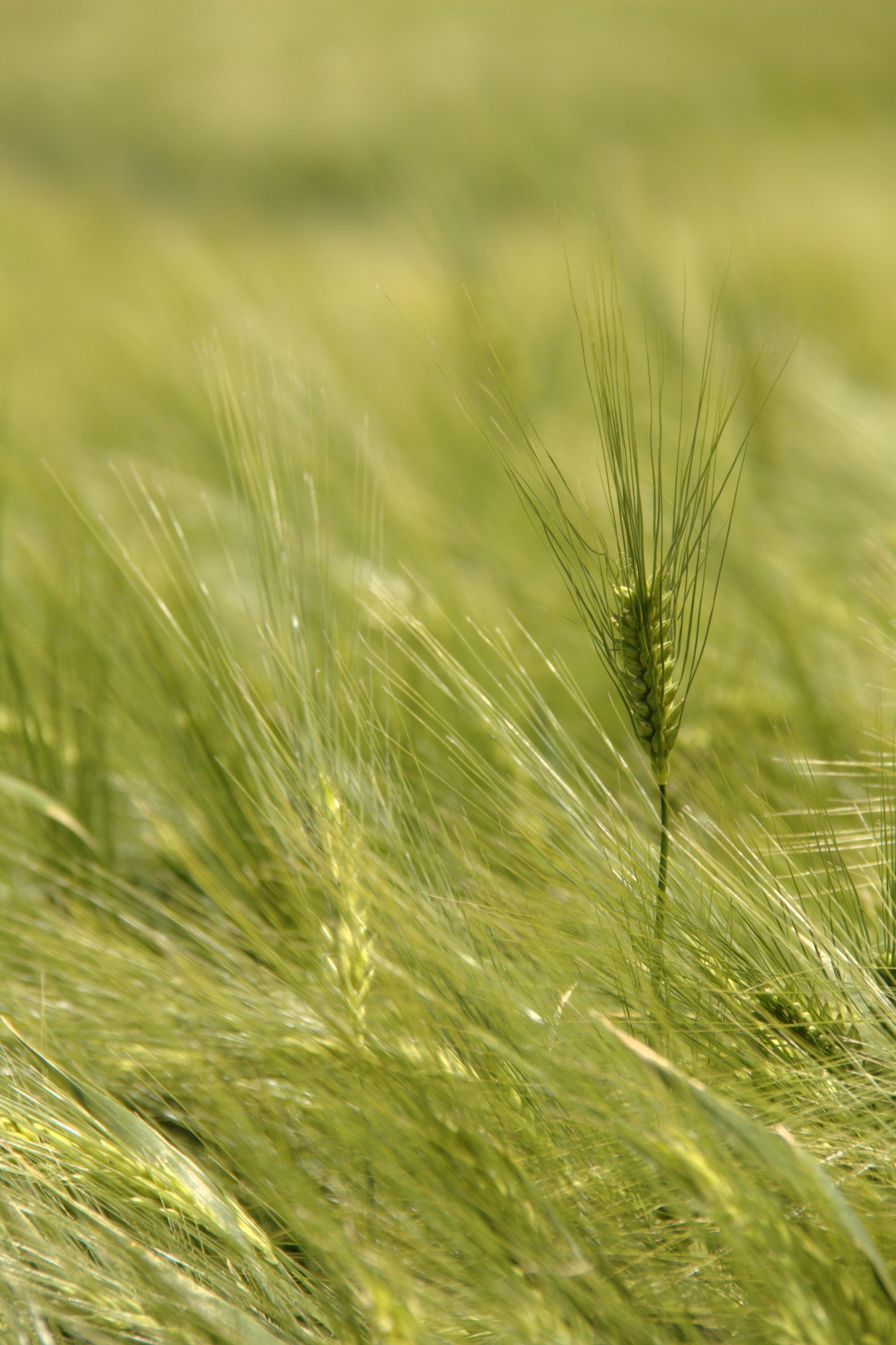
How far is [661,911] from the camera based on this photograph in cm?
32

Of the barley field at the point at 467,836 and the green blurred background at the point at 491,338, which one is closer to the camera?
the barley field at the point at 467,836

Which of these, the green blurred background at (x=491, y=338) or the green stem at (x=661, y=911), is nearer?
the green stem at (x=661, y=911)

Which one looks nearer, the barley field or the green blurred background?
the barley field

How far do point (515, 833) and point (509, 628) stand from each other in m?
0.36

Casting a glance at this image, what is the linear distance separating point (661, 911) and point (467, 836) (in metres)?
0.17

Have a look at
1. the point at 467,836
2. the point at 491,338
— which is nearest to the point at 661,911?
the point at 467,836

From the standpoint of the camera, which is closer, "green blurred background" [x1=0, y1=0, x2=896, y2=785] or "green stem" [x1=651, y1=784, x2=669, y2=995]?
"green stem" [x1=651, y1=784, x2=669, y2=995]

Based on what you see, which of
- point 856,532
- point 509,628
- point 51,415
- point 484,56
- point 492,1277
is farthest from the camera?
point 484,56

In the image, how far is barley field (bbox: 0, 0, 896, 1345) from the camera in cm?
29

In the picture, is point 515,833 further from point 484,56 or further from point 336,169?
point 484,56

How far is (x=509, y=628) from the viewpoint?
27.9 inches

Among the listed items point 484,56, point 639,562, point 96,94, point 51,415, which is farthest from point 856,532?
point 96,94

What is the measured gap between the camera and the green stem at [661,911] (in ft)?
1.03

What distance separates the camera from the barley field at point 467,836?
0.29 m
